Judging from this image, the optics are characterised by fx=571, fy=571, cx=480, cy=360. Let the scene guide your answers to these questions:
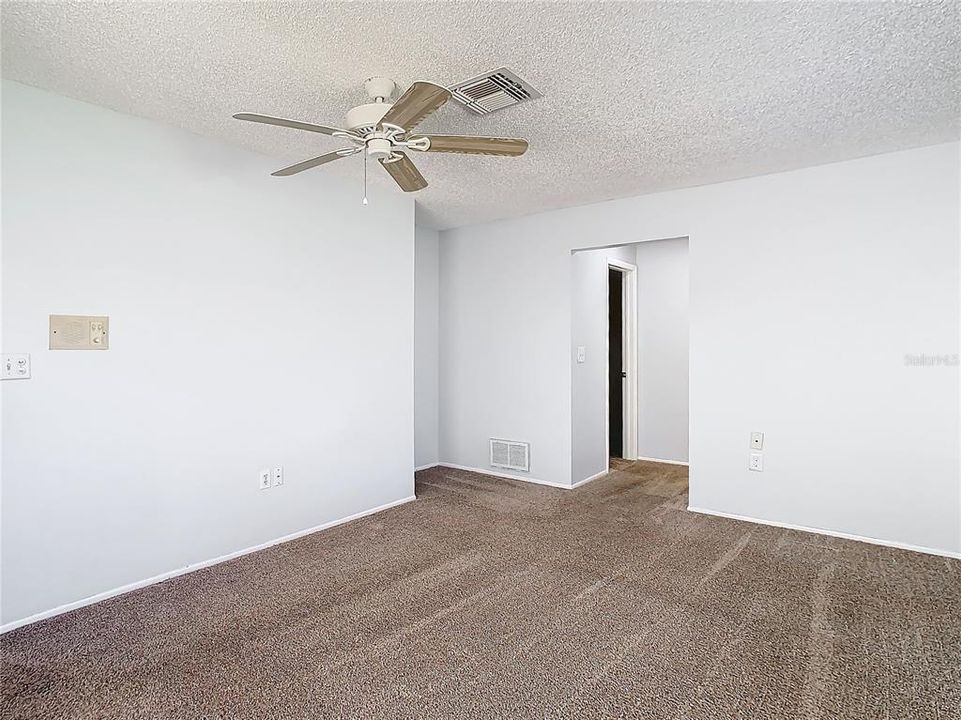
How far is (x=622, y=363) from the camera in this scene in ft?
19.8

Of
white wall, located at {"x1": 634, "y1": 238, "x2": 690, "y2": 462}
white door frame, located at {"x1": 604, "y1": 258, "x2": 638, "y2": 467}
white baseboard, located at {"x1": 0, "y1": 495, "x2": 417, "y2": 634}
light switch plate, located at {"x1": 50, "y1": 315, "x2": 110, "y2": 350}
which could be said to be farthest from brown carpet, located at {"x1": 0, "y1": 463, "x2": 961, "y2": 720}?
white door frame, located at {"x1": 604, "y1": 258, "x2": 638, "y2": 467}

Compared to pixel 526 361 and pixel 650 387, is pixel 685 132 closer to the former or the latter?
pixel 526 361

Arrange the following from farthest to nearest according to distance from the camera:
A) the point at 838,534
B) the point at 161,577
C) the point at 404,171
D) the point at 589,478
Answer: the point at 589,478
the point at 838,534
the point at 161,577
the point at 404,171

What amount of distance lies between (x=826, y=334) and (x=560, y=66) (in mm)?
2427

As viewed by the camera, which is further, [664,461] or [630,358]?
[630,358]

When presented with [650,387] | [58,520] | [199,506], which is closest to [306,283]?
[199,506]

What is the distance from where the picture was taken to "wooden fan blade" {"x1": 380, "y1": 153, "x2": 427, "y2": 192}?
2.55 m

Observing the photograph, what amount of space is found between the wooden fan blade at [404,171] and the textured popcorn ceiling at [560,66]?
31cm

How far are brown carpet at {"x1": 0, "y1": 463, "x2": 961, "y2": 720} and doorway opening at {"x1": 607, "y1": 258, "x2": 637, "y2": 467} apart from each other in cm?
241

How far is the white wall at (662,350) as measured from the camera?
225 inches

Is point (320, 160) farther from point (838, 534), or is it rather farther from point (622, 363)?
point (622, 363)

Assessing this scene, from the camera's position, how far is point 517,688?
1985mm

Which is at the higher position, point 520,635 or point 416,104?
point 416,104

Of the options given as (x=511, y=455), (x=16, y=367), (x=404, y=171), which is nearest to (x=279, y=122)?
(x=404, y=171)
